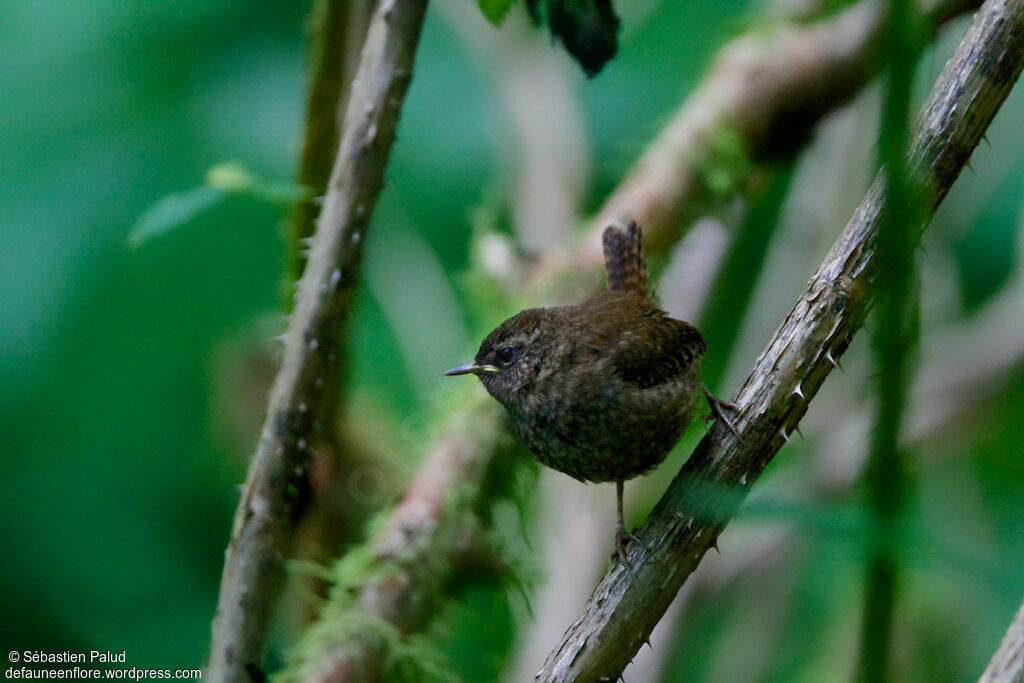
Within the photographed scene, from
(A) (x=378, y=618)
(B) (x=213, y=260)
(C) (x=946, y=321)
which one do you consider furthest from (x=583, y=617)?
(B) (x=213, y=260)

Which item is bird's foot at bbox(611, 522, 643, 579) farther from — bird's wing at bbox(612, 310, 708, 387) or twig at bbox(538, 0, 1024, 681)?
bird's wing at bbox(612, 310, 708, 387)

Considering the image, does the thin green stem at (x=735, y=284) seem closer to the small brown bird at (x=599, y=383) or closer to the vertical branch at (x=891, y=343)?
the small brown bird at (x=599, y=383)

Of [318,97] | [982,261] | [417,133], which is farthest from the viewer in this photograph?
[417,133]

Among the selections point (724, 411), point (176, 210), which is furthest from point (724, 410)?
point (176, 210)

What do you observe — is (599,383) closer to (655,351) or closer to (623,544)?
(655,351)

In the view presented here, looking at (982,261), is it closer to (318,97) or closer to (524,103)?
(524,103)

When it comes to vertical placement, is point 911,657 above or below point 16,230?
below

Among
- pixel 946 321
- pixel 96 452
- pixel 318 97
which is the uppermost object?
pixel 96 452
